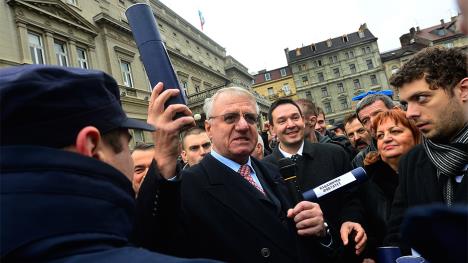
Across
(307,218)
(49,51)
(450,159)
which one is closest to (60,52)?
(49,51)

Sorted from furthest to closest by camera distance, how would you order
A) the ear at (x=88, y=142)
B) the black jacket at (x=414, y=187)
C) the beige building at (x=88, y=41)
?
1. the beige building at (x=88, y=41)
2. the black jacket at (x=414, y=187)
3. the ear at (x=88, y=142)

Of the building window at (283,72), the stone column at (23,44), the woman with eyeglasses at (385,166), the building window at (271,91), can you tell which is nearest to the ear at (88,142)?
the woman with eyeglasses at (385,166)

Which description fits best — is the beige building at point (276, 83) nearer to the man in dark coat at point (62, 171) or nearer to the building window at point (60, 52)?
the building window at point (60, 52)

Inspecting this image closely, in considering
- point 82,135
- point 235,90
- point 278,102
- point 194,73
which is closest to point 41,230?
point 82,135

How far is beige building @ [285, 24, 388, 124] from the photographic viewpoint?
59125mm

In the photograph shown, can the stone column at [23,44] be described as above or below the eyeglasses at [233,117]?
above

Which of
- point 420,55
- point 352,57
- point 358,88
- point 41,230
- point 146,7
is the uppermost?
point 352,57

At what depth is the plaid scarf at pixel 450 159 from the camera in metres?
2.04

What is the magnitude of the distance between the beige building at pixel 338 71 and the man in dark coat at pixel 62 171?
60.1 m

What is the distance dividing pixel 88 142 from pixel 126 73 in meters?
19.9

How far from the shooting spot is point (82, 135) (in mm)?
1005

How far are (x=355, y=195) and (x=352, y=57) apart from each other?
62.1 m

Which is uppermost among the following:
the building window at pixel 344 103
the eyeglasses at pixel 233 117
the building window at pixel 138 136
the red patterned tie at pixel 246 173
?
the building window at pixel 344 103

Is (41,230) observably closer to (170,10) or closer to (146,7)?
(146,7)
